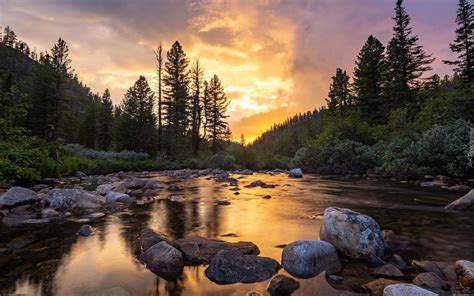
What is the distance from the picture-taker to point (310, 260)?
458 centimetres

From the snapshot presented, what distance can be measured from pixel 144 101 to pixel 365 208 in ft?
125

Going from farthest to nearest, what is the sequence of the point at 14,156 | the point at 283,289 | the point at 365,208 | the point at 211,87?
the point at 211,87, the point at 14,156, the point at 365,208, the point at 283,289

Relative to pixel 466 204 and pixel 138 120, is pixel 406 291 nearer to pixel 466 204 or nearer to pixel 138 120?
pixel 466 204

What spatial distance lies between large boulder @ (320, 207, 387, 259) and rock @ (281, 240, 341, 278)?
21.1 inches

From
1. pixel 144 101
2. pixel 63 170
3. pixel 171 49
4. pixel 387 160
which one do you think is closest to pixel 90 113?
pixel 144 101

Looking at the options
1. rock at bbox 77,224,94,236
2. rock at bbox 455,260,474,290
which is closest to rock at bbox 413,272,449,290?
rock at bbox 455,260,474,290

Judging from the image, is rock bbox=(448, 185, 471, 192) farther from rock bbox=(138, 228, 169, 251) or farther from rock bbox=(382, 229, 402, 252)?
rock bbox=(138, 228, 169, 251)

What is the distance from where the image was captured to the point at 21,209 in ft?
28.7

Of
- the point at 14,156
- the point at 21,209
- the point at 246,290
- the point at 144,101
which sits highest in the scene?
the point at 144,101

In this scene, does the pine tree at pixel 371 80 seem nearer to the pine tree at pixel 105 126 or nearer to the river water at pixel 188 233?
the river water at pixel 188 233

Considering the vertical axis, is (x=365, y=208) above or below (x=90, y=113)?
below

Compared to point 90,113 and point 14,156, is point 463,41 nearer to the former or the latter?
point 14,156

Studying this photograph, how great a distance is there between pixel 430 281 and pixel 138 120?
136 feet

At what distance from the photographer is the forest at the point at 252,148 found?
18906 millimetres
